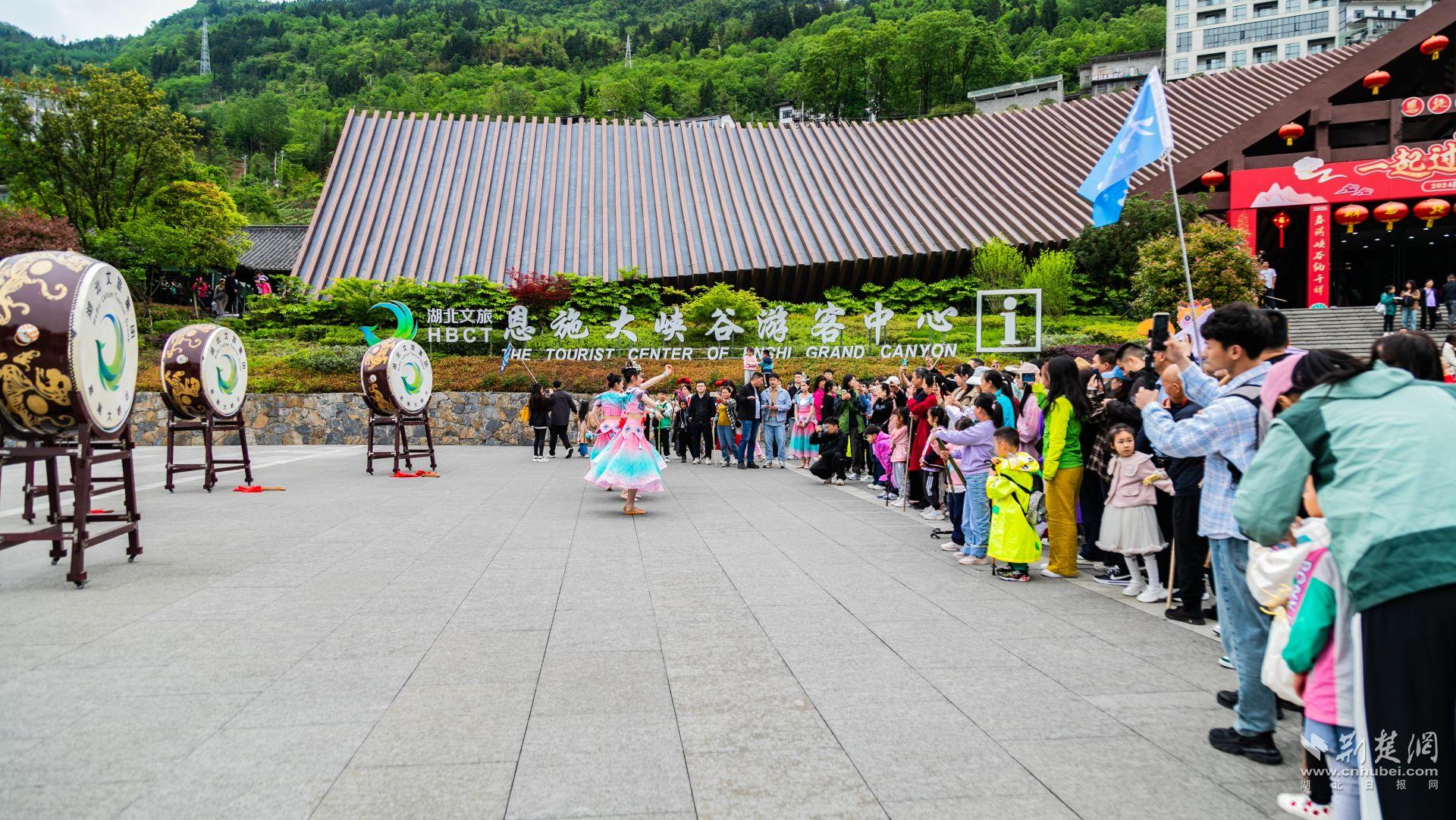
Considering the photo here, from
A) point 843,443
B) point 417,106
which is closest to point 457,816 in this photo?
point 843,443

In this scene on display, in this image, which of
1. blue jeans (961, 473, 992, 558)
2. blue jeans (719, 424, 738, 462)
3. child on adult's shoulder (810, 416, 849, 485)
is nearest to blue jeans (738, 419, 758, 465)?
blue jeans (719, 424, 738, 462)

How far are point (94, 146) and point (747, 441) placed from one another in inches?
1021

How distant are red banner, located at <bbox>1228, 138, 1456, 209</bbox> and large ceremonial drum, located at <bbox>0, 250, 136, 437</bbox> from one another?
2814cm

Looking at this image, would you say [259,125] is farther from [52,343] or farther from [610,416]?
[52,343]

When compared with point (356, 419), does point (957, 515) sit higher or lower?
higher

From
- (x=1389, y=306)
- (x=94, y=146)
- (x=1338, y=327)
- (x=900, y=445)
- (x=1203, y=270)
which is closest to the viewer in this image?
(x=900, y=445)

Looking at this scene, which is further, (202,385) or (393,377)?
(393,377)

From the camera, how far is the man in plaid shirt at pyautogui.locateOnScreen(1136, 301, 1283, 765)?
3426 mm

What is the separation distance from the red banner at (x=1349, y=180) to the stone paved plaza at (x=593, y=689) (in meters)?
24.0

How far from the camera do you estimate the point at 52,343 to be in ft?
19.9

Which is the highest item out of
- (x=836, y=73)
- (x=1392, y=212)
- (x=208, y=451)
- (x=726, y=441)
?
(x=836, y=73)

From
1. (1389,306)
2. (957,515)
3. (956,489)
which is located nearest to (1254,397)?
(956,489)

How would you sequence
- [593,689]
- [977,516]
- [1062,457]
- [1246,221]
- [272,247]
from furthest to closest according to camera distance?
[272,247] → [1246,221] → [977,516] → [1062,457] → [593,689]

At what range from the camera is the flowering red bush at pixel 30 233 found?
78.0 feet
